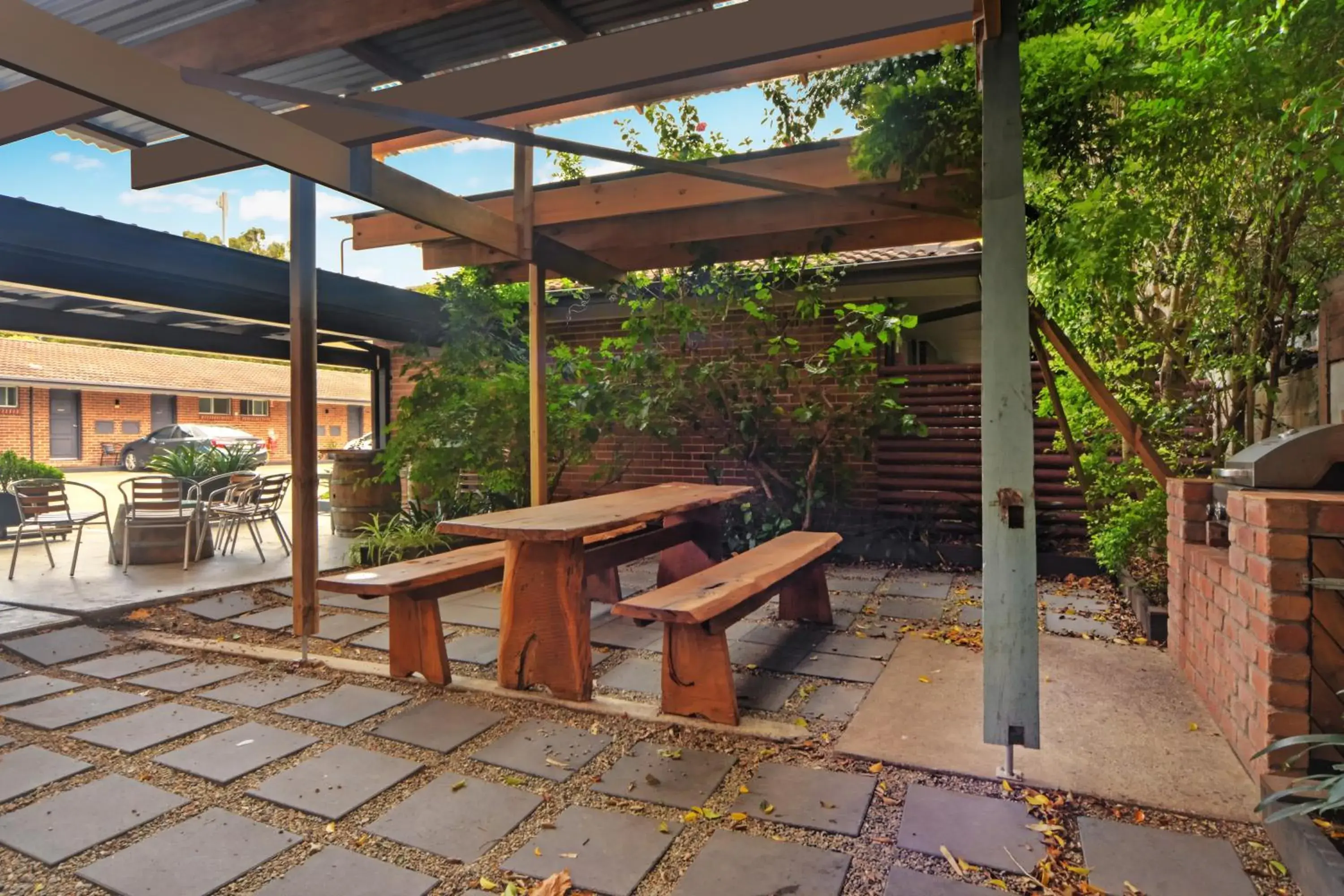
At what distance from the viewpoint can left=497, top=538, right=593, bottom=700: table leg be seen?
9.62ft

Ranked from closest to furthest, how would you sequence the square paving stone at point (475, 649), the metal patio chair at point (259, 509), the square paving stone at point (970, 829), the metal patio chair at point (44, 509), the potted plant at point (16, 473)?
the square paving stone at point (970, 829), the square paving stone at point (475, 649), the metal patio chair at point (44, 509), the metal patio chair at point (259, 509), the potted plant at point (16, 473)

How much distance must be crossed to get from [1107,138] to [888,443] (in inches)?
136

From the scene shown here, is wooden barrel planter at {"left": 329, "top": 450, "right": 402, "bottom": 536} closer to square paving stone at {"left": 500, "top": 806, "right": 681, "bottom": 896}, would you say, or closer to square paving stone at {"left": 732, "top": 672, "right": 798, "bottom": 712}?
square paving stone at {"left": 732, "top": 672, "right": 798, "bottom": 712}

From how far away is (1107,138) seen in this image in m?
2.97

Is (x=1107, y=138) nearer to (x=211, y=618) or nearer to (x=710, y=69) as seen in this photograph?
(x=710, y=69)

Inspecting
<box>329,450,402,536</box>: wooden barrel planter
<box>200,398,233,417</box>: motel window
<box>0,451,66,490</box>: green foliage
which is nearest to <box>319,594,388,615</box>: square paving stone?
<box>329,450,402,536</box>: wooden barrel planter

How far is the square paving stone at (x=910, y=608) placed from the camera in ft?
13.8

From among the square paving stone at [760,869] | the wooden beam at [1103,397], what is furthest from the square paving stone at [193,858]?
the wooden beam at [1103,397]

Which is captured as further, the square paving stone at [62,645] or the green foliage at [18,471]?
the green foliage at [18,471]

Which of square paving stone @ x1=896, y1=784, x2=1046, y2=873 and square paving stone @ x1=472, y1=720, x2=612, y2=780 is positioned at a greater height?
square paving stone @ x1=896, y1=784, x2=1046, y2=873

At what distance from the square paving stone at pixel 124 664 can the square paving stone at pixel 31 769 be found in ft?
2.83

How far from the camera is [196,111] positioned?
246 centimetres

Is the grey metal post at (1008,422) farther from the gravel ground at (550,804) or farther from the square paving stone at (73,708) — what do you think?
the square paving stone at (73,708)

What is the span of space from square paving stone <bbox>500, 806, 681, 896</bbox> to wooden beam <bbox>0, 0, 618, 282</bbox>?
252 centimetres
